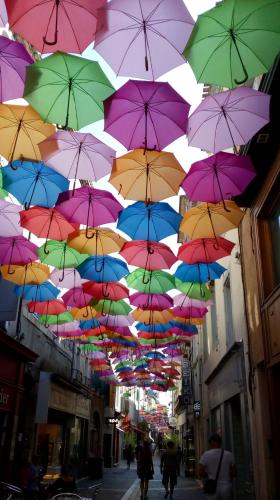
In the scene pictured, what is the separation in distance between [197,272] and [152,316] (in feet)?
11.4

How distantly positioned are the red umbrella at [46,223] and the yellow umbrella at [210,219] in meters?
2.42

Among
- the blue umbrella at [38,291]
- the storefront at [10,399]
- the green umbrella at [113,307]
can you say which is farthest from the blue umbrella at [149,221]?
the storefront at [10,399]

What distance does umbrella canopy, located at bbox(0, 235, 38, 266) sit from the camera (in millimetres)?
9711

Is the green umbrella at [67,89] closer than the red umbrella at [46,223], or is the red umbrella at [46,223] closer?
the green umbrella at [67,89]

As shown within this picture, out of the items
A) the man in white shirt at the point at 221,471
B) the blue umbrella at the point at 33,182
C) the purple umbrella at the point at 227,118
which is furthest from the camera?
the blue umbrella at the point at 33,182

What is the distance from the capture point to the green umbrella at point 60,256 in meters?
10.3

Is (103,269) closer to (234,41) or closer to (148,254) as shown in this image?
(148,254)

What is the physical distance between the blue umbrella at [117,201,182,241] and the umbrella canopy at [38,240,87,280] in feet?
6.80

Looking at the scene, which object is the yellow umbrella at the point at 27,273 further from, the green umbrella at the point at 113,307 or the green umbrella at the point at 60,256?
the green umbrella at the point at 113,307

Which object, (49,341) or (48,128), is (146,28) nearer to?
(48,128)

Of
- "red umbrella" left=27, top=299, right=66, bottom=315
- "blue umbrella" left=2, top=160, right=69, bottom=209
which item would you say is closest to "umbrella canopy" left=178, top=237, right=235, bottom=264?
"blue umbrella" left=2, top=160, right=69, bottom=209

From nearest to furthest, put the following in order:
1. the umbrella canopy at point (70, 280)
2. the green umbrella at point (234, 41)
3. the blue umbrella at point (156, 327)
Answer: the green umbrella at point (234, 41)
the umbrella canopy at point (70, 280)
the blue umbrella at point (156, 327)

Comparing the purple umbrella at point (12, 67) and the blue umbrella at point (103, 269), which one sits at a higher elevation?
the purple umbrella at point (12, 67)

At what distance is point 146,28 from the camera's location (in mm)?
5176
